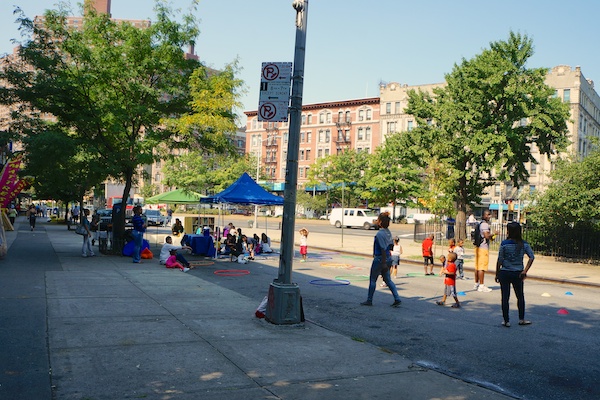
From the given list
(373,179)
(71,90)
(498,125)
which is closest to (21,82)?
(71,90)

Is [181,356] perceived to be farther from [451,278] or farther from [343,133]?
[343,133]

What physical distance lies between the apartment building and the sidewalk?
72.5m

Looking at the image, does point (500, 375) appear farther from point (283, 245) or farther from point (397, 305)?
point (397, 305)

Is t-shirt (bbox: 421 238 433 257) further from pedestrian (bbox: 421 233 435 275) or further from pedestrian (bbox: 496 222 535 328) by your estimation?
pedestrian (bbox: 496 222 535 328)

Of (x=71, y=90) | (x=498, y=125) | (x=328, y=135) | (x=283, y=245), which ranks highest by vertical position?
(x=328, y=135)

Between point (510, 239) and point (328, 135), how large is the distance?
83.3m

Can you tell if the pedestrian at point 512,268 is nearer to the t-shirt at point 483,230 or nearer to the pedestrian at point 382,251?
the pedestrian at point 382,251

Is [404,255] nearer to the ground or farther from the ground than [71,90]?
nearer to the ground

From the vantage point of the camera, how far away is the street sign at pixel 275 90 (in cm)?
888

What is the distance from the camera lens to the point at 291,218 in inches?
348

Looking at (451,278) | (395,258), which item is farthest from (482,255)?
(451,278)

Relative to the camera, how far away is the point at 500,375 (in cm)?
643

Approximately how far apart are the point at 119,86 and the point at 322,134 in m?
73.6

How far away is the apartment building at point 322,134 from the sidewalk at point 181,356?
7248cm
